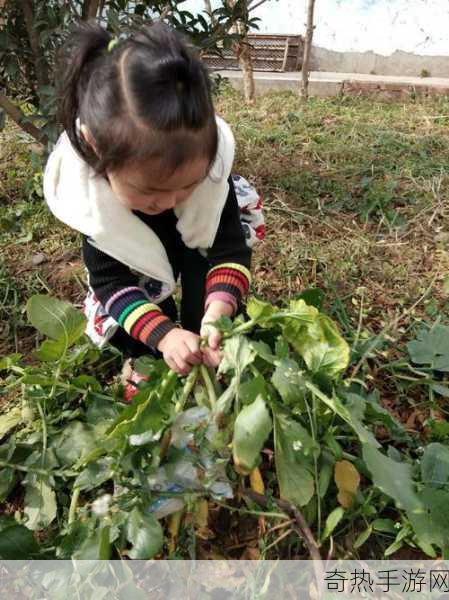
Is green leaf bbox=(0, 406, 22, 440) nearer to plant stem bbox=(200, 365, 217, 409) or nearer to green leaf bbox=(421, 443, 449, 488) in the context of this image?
plant stem bbox=(200, 365, 217, 409)

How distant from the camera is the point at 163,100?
784 mm

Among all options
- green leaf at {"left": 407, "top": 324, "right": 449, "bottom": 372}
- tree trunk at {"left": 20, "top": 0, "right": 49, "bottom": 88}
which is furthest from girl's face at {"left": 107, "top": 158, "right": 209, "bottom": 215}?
tree trunk at {"left": 20, "top": 0, "right": 49, "bottom": 88}

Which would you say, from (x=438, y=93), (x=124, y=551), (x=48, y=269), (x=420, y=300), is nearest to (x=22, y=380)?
(x=124, y=551)

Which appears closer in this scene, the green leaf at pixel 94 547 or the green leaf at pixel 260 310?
the green leaf at pixel 94 547

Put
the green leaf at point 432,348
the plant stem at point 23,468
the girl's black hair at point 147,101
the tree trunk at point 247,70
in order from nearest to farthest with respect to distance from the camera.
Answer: the girl's black hair at point 147,101
the plant stem at point 23,468
the green leaf at point 432,348
the tree trunk at point 247,70

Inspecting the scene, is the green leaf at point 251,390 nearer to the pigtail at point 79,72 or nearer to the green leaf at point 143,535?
the green leaf at point 143,535

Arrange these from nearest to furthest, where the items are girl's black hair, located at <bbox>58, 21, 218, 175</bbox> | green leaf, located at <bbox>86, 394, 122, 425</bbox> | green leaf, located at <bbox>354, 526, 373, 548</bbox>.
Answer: girl's black hair, located at <bbox>58, 21, 218, 175</bbox> < green leaf, located at <bbox>354, 526, 373, 548</bbox> < green leaf, located at <bbox>86, 394, 122, 425</bbox>

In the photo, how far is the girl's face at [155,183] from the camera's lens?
0.84m

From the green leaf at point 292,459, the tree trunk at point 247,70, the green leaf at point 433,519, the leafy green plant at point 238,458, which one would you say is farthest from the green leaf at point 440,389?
the tree trunk at point 247,70

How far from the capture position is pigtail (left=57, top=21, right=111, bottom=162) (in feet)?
2.89

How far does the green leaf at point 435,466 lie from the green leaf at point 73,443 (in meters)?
0.60

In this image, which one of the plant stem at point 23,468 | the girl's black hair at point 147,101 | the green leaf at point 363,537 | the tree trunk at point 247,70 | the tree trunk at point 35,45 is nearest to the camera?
the girl's black hair at point 147,101

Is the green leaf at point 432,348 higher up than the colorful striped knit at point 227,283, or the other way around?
the colorful striped knit at point 227,283

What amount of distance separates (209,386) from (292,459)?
19cm
